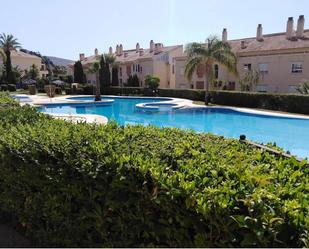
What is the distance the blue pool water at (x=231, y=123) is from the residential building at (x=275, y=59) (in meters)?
10.3

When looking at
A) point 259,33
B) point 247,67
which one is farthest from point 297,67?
point 259,33

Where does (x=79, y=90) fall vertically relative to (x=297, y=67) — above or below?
below

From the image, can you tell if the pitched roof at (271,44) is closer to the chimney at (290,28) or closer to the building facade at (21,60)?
the chimney at (290,28)

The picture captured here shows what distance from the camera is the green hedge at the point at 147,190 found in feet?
7.06

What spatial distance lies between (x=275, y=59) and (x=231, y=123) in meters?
18.7

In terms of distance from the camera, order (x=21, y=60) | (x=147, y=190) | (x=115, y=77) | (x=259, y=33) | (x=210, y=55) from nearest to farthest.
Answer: (x=147, y=190), (x=210, y=55), (x=259, y=33), (x=115, y=77), (x=21, y=60)

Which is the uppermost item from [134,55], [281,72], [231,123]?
[134,55]

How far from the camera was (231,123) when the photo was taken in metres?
22.0

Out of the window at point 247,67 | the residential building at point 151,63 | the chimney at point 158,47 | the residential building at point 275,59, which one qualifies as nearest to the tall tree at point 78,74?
the residential building at point 151,63

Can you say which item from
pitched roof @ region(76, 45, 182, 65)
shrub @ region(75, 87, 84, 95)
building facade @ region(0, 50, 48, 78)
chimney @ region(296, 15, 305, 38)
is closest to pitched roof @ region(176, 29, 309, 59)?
chimney @ region(296, 15, 305, 38)

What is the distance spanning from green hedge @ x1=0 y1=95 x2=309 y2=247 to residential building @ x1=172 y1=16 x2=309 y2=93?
3160cm

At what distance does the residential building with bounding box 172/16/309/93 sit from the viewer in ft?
113

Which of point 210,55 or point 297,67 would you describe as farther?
point 297,67

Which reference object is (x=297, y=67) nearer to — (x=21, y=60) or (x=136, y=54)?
(x=136, y=54)
